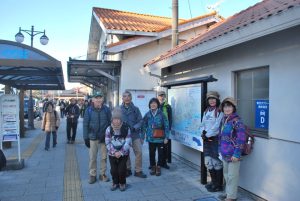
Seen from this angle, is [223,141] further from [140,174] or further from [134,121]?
[140,174]

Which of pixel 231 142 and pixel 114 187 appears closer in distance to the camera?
pixel 231 142

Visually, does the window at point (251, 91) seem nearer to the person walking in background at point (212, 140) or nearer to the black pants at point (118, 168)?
the person walking in background at point (212, 140)

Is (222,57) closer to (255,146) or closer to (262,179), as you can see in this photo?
(255,146)

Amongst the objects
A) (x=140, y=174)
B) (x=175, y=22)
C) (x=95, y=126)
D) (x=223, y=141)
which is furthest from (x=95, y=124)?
(x=175, y=22)

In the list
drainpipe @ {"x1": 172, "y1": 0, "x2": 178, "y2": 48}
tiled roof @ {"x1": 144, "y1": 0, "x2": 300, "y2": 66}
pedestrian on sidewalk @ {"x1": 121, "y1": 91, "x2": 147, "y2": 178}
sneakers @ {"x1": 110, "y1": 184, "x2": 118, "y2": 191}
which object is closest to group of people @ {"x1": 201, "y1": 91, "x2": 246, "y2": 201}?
tiled roof @ {"x1": 144, "y1": 0, "x2": 300, "y2": 66}

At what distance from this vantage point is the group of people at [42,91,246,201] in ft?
16.3

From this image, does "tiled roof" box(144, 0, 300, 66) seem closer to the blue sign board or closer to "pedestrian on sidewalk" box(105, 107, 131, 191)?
the blue sign board

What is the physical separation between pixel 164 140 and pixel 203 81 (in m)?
1.67

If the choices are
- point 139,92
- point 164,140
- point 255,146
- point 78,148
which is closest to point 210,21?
point 139,92

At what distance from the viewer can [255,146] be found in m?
5.12

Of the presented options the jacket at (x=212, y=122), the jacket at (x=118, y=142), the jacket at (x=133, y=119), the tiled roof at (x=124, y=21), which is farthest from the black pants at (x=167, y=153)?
the tiled roof at (x=124, y=21)

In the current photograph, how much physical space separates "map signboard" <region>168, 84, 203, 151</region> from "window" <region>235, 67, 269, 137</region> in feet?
2.62

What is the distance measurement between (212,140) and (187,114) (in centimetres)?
131

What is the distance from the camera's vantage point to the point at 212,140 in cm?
558
